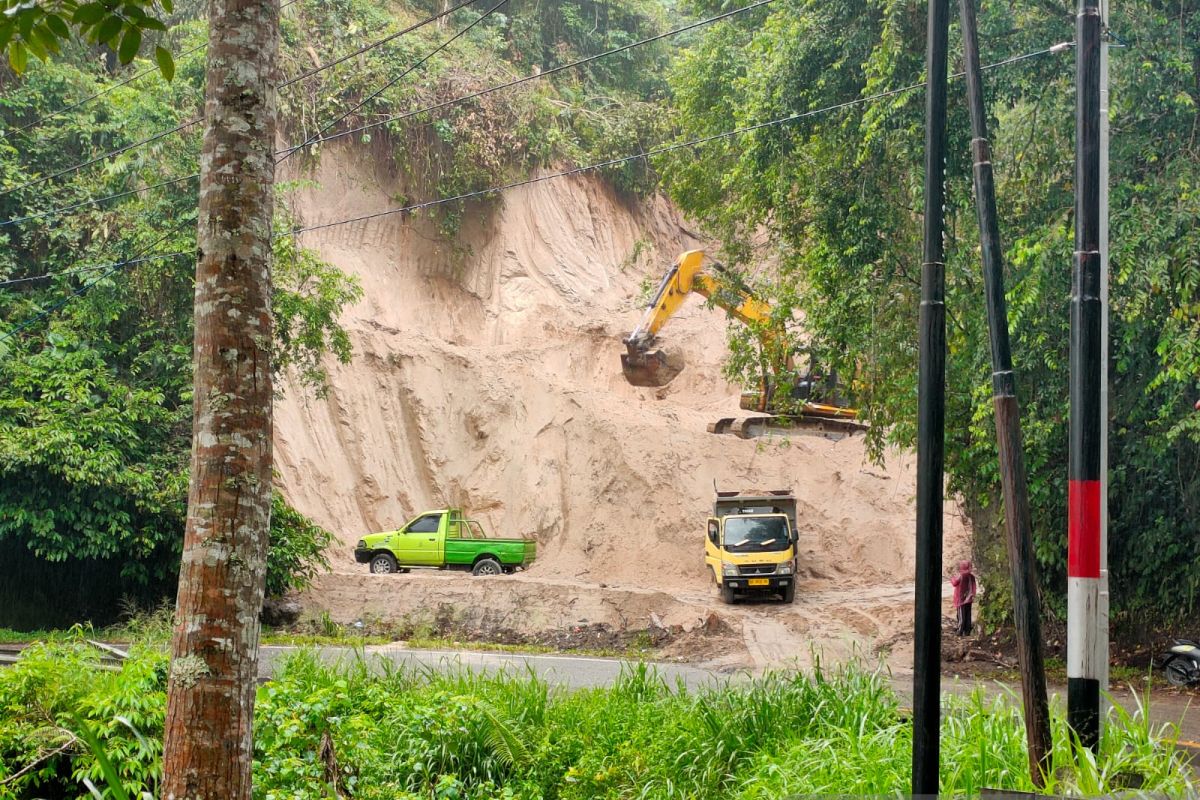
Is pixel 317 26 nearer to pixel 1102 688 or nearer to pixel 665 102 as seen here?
pixel 665 102

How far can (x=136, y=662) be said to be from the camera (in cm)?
701

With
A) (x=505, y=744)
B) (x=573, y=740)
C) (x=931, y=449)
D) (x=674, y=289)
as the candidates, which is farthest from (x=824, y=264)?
(x=674, y=289)

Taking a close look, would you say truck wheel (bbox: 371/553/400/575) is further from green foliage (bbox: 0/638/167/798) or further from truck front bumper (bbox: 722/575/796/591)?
green foliage (bbox: 0/638/167/798)

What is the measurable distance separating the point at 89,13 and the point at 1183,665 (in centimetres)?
1405

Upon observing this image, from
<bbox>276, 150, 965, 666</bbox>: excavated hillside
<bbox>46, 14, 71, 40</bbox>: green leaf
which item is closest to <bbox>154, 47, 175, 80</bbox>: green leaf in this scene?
<bbox>46, 14, 71, 40</bbox>: green leaf

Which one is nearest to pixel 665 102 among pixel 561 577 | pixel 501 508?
pixel 501 508

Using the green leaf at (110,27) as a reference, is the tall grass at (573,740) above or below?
below

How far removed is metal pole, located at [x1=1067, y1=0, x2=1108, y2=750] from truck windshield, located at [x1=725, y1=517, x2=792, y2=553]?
51.0 ft

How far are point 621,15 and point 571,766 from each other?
36020 millimetres

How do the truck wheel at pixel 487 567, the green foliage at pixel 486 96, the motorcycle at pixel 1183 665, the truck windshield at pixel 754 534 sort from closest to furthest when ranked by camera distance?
the motorcycle at pixel 1183 665 → the truck windshield at pixel 754 534 → the truck wheel at pixel 487 567 → the green foliage at pixel 486 96

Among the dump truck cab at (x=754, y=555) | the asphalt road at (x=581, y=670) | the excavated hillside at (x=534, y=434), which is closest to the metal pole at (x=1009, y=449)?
the asphalt road at (x=581, y=670)

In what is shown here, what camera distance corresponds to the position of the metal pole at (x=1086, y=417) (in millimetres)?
6504

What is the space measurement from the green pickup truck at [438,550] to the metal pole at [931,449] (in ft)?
63.6

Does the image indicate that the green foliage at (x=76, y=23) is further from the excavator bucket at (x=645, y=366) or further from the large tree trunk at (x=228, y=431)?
the excavator bucket at (x=645, y=366)
